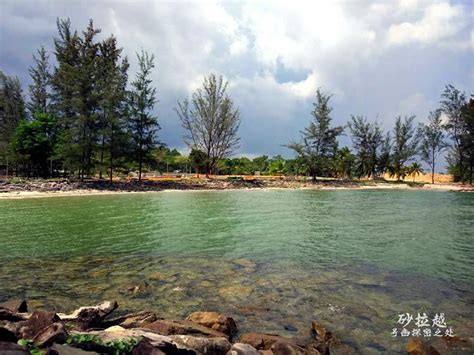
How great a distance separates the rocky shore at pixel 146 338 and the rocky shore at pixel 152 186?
3203 cm

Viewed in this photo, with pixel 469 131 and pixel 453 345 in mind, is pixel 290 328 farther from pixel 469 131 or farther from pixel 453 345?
pixel 469 131

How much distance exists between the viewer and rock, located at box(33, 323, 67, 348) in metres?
3.49

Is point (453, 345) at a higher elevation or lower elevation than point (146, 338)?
lower

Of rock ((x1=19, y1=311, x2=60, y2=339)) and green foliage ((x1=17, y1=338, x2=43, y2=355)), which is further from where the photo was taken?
rock ((x1=19, y1=311, x2=60, y2=339))

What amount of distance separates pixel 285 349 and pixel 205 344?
99cm

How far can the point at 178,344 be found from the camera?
164 inches

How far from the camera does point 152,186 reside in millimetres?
44531

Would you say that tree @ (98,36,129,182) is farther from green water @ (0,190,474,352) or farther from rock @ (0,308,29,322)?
rock @ (0,308,29,322)

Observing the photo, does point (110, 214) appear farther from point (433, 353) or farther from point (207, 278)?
point (433, 353)

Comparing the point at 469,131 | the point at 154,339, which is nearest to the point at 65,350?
the point at 154,339

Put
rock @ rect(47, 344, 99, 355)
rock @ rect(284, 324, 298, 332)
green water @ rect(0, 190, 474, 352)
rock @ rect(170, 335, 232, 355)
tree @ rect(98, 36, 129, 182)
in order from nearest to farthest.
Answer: rock @ rect(47, 344, 99, 355) < rock @ rect(170, 335, 232, 355) < rock @ rect(284, 324, 298, 332) < green water @ rect(0, 190, 474, 352) < tree @ rect(98, 36, 129, 182)

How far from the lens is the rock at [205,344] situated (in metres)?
4.24

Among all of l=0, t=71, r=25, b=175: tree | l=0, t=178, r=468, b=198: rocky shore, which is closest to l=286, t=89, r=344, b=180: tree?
l=0, t=178, r=468, b=198: rocky shore

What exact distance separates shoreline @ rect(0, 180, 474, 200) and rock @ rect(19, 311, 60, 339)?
3125 centimetres
